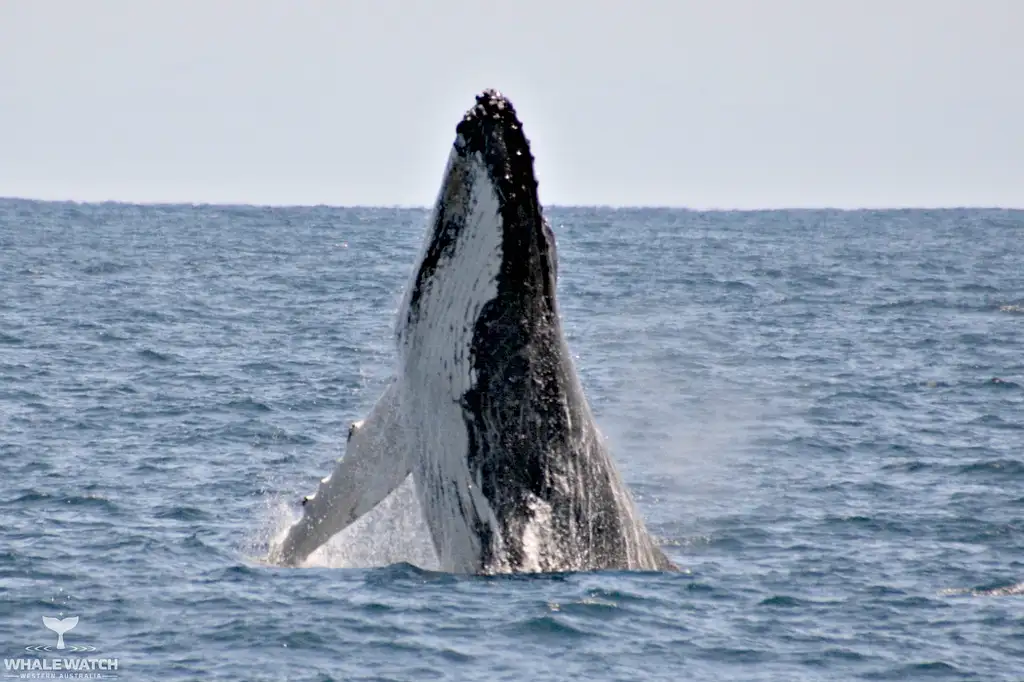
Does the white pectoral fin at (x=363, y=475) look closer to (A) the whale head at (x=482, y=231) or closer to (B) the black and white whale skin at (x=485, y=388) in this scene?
(B) the black and white whale skin at (x=485, y=388)

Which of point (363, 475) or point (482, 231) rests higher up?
point (482, 231)

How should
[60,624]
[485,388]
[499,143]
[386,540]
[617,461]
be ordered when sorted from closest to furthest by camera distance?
[499,143] → [485,388] → [60,624] → [386,540] → [617,461]

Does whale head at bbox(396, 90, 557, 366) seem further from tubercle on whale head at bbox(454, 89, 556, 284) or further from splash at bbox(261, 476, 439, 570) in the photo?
splash at bbox(261, 476, 439, 570)

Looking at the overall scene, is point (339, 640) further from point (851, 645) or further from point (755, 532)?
point (755, 532)

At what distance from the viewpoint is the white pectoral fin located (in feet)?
47.2

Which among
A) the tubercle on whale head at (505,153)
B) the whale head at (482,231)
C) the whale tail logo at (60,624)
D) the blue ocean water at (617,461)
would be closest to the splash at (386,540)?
the blue ocean water at (617,461)

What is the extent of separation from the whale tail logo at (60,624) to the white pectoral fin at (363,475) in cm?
263

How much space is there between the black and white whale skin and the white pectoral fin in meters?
0.01

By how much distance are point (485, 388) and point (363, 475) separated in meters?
1.41

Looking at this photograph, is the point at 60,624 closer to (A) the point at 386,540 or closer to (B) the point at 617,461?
(A) the point at 386,540

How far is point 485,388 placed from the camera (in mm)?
14078

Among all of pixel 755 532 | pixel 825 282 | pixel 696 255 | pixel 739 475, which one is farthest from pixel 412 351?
pixel 696 255

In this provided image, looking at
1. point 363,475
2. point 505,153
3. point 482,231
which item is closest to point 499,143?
point 505,153

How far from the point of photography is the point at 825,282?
67.7m
